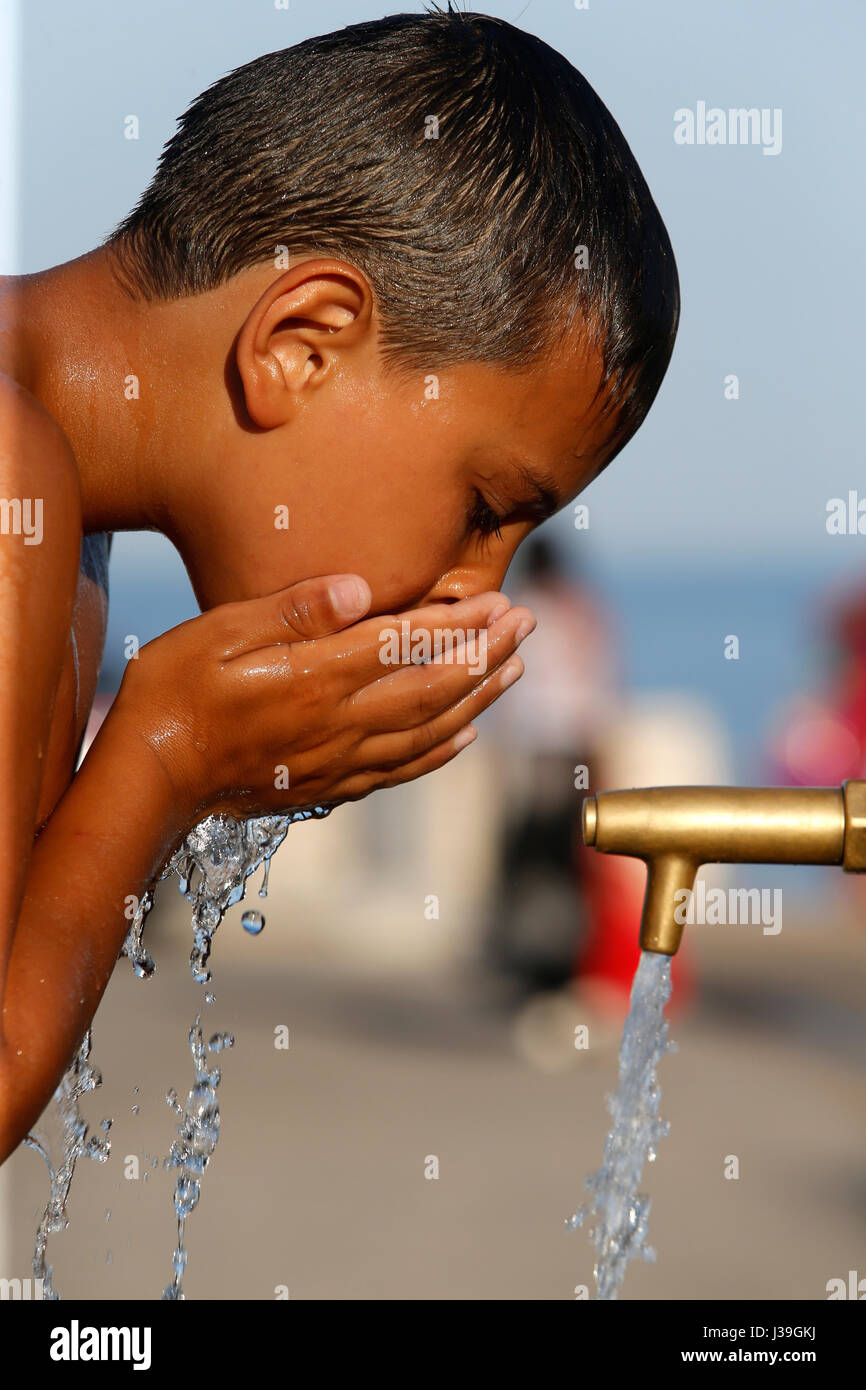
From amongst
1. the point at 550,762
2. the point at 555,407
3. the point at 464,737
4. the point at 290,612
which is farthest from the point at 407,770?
the point at 550,762

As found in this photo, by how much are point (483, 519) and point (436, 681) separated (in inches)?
7.1

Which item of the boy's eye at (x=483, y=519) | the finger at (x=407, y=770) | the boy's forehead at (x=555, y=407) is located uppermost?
the boy's forehead at (x=555, y=407)

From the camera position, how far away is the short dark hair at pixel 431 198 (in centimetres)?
144

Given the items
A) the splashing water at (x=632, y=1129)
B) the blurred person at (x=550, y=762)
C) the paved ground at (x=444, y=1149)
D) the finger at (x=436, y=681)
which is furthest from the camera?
the blurred person at (x=550, y=762)

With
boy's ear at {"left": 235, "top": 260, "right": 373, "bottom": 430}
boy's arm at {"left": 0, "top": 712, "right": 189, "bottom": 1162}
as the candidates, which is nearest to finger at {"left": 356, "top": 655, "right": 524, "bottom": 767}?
boy's arm at {"left": 0, "top": 712, "right": 189, "bottom": 1162}

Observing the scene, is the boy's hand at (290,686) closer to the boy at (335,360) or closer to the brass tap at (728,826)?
the boy at (335,360)

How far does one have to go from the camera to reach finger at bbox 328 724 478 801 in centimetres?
166

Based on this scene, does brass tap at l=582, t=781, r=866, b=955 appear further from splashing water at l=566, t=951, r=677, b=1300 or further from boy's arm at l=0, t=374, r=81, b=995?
boy's arm at l=0, t=374, r=81, b=995

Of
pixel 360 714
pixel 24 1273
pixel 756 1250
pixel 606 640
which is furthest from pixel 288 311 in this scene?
pixel 606 640

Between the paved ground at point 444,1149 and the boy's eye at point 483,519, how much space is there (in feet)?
6.35

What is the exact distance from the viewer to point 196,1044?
1.86 meters

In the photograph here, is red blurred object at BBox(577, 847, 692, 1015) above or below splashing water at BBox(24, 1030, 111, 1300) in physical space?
above

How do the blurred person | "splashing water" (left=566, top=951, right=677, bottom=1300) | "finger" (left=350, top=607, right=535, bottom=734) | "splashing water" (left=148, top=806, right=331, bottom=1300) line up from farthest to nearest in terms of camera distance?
1. the blurred person
2. "splashing water" (left=148, top=806, right=331, bottom=1300)
3. "finger" (left=350, top=607, right=535, bottom=734)
4. "splashing water" (left=566, top=951, right=677, bottom=1300)

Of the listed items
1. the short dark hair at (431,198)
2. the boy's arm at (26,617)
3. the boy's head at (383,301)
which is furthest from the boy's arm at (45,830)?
the short dark hair at (431,198)
